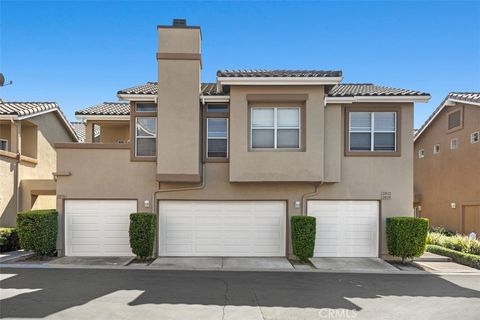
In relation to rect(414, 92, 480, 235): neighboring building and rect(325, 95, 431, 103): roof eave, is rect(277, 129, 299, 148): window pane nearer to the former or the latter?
rect(325, 95, 431, 103): roof eave

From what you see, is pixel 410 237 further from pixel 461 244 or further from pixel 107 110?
pixel 107 110

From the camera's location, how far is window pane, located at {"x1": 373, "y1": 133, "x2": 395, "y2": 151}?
12864mm

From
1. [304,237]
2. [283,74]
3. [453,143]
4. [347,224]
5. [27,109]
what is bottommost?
[304,237]

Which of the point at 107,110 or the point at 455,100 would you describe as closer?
the point at 107,110

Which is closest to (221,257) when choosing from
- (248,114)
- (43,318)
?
(248,114)

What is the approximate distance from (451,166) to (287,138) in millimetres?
12013

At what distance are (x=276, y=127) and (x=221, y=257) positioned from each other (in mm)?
4916

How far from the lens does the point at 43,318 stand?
641 centimetres

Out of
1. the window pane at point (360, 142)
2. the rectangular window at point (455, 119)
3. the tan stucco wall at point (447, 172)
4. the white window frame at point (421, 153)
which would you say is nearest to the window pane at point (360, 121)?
the window pane at point (360, 142)

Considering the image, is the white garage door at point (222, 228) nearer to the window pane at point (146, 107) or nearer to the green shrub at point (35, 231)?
the window pane at point (146, 107)

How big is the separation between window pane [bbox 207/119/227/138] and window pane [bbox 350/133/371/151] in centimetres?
457

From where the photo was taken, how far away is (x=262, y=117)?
12.5m

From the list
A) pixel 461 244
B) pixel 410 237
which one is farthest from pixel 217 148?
pixel 461 244

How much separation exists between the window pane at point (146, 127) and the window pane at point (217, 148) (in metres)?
2.08
